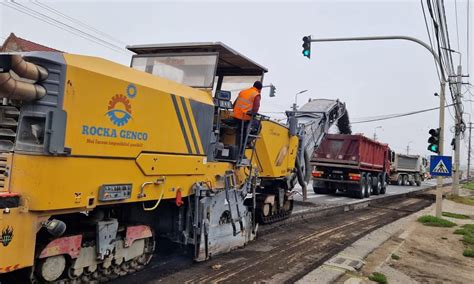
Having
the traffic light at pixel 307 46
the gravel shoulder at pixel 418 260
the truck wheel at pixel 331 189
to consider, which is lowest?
the gravel shoulder at pixel 418 260

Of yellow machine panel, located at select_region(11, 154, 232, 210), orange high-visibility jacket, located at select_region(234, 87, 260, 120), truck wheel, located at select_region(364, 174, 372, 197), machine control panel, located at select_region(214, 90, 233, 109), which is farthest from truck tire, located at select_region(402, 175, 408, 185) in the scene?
yellow machine panel, located at select_region(11, 154, 232, 210)

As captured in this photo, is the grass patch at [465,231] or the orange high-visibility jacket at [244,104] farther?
the grass patch at [465,231]

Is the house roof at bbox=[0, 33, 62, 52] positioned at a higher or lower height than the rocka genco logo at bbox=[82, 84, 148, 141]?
higher

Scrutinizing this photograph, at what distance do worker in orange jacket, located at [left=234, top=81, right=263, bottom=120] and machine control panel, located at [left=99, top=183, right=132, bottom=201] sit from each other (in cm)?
270

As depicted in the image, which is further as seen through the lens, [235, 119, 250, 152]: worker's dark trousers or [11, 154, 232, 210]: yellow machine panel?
[235, 119, 250, 152]: worker's dark trousers

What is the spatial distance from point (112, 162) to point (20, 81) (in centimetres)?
120

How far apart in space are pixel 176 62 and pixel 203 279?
3300mm

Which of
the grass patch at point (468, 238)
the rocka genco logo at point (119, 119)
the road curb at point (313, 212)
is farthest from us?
the road curb at point (313, 212)

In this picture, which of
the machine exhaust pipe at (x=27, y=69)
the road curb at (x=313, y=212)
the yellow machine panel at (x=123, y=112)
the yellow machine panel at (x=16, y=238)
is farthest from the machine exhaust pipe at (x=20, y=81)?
the road curb at (x=313, y=212)

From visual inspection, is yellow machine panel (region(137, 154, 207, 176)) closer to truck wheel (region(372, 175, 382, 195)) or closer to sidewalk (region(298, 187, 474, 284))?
sidewalk (region(298, 187, 474, 284))

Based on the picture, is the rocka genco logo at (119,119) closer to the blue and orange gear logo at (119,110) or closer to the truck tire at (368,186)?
the blue and orange gear logo at (119,110)

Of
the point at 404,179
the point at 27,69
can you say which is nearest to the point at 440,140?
the point at 27,69

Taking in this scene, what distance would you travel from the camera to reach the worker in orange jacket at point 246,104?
6688mm

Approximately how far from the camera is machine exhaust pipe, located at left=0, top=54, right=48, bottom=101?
11.1 feet
